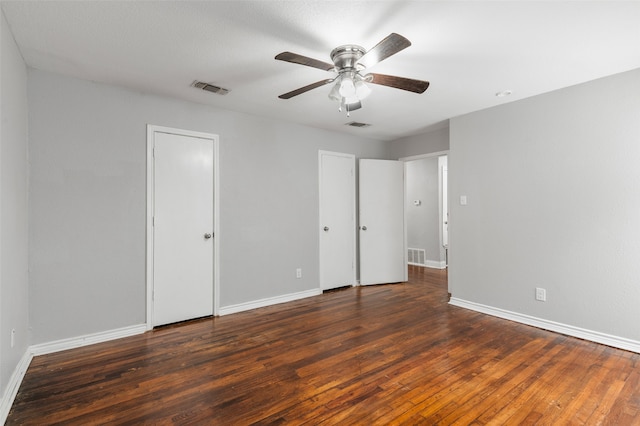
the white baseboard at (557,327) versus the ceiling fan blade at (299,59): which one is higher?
the ceiling fan blade at (299,59)

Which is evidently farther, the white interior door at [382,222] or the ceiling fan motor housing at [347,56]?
the white interior door at [382,222]

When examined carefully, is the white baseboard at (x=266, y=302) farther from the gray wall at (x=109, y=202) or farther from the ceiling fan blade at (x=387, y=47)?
the ceiling fan blade at (x=387, y=47)

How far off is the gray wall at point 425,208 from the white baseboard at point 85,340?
17.2ft

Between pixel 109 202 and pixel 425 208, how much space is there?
5.73m

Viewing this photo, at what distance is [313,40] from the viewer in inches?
87.8

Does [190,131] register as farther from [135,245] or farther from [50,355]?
[50,355]

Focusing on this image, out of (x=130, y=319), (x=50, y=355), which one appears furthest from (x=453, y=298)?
(x=50, y=355)

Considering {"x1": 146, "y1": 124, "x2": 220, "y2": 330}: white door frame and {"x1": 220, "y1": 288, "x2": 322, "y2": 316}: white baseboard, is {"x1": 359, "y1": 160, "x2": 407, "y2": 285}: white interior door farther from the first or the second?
{"x1": 146, "y1": 124, "x2": 220, "y2": 330}: white door frame

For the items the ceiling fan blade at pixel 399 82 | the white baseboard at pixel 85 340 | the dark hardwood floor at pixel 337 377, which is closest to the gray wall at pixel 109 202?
the white baseboard at pixel 85 340

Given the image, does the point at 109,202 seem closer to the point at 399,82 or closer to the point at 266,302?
the point at 266,302

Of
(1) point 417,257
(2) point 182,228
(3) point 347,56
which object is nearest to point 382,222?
(1) point 417,257

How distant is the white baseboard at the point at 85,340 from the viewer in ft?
8.79

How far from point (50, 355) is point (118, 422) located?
55.5 inches

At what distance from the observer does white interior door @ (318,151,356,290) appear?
4.71m
